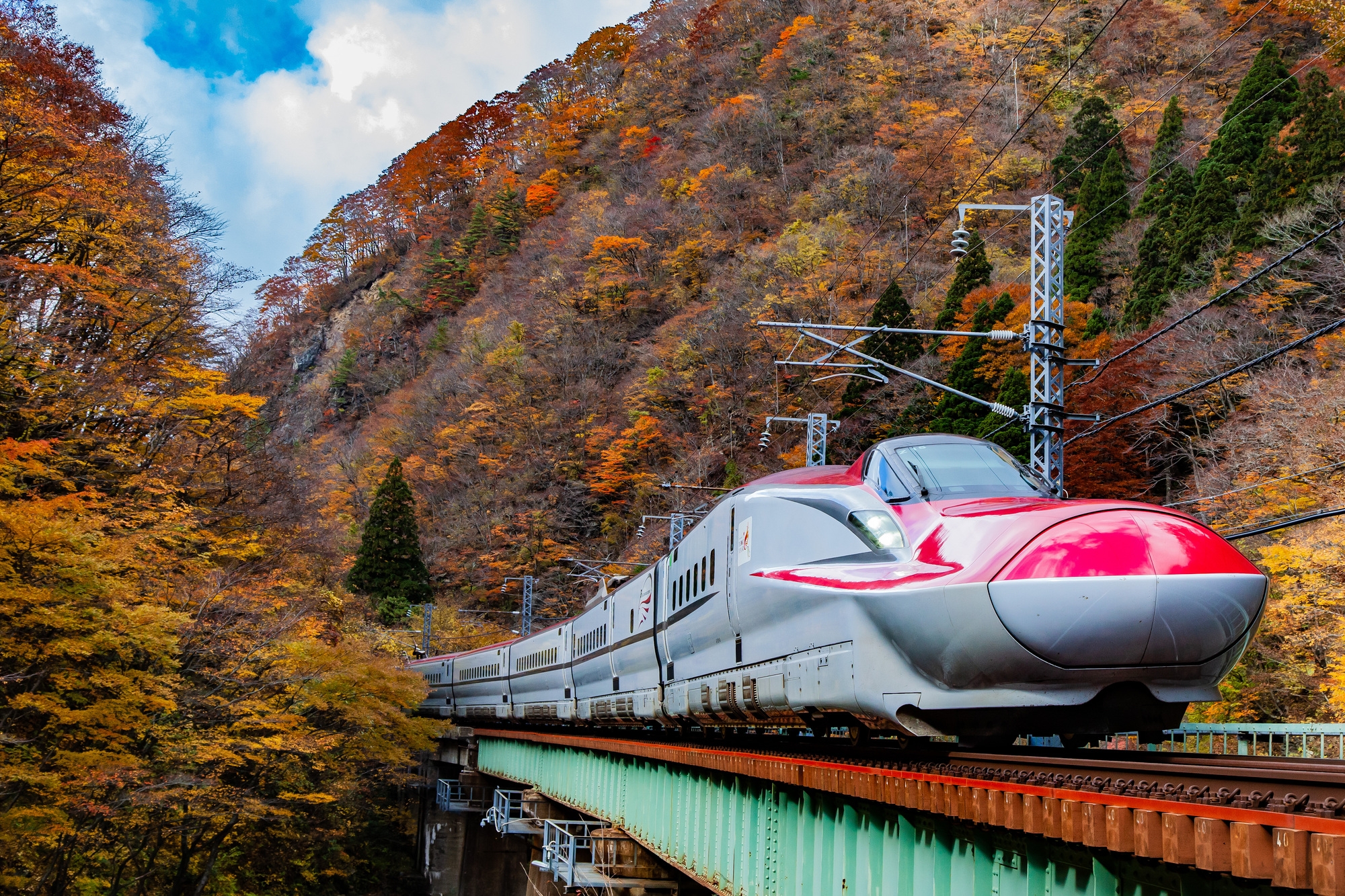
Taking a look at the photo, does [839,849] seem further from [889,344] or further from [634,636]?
[889,344]

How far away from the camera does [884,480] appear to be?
34.4ft

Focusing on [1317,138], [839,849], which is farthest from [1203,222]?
[839,849]

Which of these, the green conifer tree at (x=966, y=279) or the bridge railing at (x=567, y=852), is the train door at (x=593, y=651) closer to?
the bridge railing at (x=567, y=852)

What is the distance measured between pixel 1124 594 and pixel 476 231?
104868 mm

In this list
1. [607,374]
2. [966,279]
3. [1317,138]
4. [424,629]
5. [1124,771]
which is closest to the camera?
[1124,771]

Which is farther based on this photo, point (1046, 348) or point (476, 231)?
point (476, 231)

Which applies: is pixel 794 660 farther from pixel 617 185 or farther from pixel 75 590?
pixel 617 185

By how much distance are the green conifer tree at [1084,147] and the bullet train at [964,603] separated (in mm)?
45627

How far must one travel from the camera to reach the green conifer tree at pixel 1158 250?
3844cm

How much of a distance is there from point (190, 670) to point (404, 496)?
136 feet

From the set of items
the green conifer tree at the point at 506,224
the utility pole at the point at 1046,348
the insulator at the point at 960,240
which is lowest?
the utility pole at the point at 1046,348

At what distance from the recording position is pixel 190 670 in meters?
24.0

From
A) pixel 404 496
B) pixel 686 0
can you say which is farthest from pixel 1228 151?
pixel 686 0

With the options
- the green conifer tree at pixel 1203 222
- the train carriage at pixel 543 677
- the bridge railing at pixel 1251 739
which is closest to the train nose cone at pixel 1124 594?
the bridge railing at pixel 1251 739
